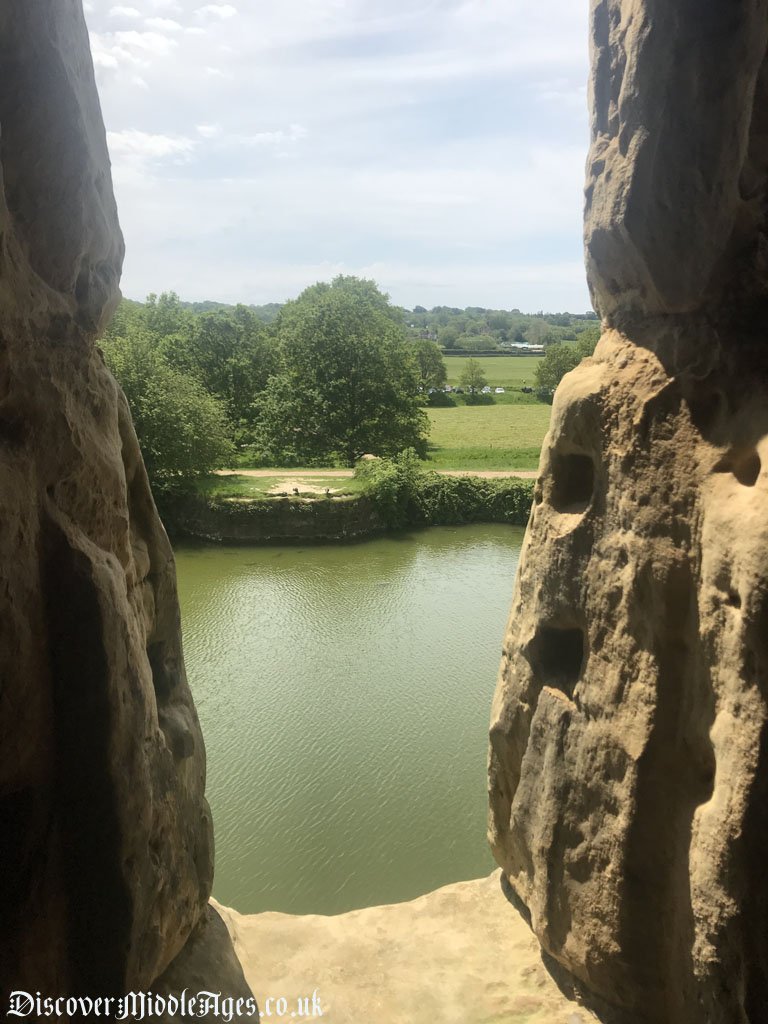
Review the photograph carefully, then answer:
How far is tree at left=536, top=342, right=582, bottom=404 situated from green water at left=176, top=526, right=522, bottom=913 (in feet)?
67.9

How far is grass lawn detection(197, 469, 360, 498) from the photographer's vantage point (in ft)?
79.2

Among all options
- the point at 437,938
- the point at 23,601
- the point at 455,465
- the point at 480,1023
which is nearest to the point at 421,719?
the point at 437,938

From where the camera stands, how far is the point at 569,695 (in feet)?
18.4

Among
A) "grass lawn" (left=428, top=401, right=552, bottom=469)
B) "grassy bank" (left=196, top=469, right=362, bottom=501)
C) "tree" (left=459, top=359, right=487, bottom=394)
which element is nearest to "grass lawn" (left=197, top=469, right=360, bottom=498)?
"grassy bank" (left=196, top=469, right=362, bottom=501)

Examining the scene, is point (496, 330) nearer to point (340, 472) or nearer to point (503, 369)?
point (503, 369)

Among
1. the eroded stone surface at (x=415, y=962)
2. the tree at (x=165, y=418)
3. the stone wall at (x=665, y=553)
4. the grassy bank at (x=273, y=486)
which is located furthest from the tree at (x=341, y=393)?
the stone wall at (x=665, y=553)

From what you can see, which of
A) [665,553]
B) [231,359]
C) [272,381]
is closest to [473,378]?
[231,359]

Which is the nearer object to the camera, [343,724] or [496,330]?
[343,724]

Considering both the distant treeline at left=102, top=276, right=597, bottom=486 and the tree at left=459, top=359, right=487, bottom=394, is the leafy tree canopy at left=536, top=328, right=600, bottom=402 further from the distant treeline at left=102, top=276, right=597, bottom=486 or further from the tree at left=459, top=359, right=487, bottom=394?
the tree at left=459, top=359, right=487, bottom=394

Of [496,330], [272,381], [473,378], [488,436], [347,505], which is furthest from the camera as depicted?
[496,330]

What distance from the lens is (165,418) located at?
24.9m

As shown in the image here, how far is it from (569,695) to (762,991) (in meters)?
2.03

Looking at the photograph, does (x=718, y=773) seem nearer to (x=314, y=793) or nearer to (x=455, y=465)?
(x=314, y=793)

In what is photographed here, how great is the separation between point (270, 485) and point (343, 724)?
1503 cm
